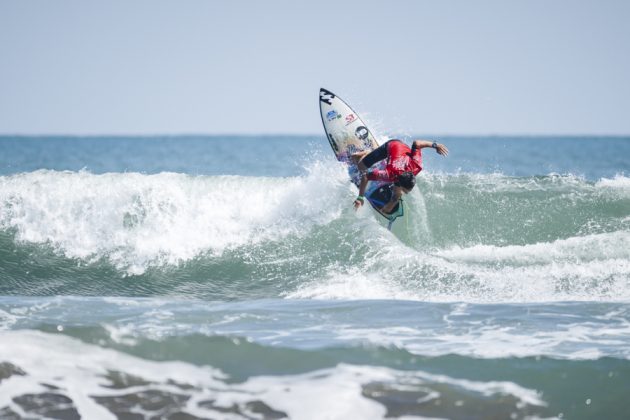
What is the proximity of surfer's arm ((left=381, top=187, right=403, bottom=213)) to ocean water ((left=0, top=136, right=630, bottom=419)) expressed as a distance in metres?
0.26

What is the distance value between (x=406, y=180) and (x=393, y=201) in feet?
2.14

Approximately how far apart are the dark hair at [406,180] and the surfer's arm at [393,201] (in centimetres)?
18

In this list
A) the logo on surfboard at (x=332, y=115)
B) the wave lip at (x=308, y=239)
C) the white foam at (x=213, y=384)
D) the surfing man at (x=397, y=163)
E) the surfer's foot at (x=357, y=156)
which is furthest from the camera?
the logo on surfboard at (x=332, y=115)

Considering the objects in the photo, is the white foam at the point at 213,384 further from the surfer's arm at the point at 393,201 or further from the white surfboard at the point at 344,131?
the white surfboard at the point at 344,131

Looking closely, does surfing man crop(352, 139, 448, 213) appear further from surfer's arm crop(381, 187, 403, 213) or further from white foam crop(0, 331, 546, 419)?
white foam crop(0, 331, 546, 419)

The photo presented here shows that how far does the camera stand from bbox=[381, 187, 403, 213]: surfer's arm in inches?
455

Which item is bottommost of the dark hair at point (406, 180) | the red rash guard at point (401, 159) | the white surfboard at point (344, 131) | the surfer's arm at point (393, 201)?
the surfer's arm at point (393, 201)

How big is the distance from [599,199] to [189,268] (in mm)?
7166

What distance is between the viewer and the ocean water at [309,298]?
5.63m

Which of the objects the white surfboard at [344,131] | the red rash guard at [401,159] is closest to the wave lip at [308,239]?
the white surfboard at [344,131]

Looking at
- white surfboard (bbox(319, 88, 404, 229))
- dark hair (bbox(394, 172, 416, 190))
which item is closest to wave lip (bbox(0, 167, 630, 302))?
white surfboard (bbox(319, 88, 404, 229))

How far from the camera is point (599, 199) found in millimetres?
13562

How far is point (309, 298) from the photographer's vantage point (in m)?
9.15

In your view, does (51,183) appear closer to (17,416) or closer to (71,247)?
(71,247)
